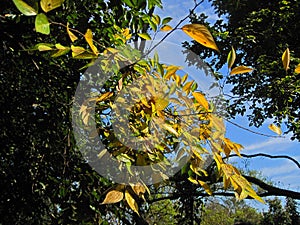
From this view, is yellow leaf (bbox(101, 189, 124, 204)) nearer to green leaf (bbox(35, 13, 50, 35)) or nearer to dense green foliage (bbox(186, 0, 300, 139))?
green leaf (bbox(35, 13, 50, 35))

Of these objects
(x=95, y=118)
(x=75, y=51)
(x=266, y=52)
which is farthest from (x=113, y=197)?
(x=266, y=52)

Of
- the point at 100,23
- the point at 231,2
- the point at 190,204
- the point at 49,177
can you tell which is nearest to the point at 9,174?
the point at 49,177

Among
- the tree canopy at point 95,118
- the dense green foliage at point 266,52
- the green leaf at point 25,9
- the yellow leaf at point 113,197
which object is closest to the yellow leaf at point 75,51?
the tree canopy at point 95,118

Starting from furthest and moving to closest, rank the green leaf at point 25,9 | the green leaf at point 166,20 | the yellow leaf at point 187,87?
the yellow leaf at point 187,87, the green leaf at point 166,20, the green leaf at point 25,9

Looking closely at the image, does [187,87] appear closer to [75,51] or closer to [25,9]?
[75,51]

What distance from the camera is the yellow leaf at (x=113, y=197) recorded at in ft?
2.28

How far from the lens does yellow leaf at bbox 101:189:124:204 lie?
0.69m

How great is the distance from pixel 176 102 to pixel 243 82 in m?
Result: 5.30

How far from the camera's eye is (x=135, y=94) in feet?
2.95

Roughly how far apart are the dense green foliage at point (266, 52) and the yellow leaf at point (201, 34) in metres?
4.07

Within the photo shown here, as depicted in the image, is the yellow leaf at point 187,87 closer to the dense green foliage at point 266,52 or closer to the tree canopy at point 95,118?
the tree canopy at point 95,118

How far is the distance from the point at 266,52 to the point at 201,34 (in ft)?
17.4

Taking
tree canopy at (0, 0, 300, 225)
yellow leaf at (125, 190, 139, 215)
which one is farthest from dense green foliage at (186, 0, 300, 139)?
yellow leaf at (125, 190, 139, 215)

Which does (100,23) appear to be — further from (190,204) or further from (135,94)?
(190,204)
